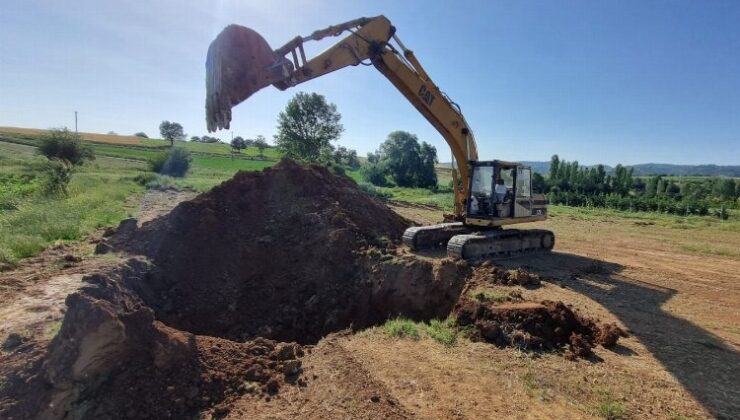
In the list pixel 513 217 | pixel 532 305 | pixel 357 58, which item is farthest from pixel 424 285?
pixel 357 58

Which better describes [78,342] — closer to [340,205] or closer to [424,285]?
[424,285]

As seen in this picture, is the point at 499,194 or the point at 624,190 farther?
the point at 624,190

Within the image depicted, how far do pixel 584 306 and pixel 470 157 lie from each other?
5.13m

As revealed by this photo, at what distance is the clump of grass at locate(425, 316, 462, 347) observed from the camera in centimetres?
542

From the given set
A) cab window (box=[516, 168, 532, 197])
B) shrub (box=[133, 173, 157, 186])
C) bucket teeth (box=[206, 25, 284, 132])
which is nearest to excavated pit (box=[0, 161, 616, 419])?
bucket teeth (box=[206, 25, 284, 132])

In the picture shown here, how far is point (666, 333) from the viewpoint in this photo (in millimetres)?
5902

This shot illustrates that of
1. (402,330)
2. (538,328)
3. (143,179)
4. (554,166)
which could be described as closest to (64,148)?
(143,179)

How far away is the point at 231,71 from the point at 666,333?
8.04m

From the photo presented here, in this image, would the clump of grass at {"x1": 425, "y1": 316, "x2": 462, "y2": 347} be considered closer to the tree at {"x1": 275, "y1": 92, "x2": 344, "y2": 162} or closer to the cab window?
the cab window

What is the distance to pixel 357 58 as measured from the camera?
918 cm

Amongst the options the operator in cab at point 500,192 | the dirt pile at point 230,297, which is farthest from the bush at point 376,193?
the operator in cab at point 500,192

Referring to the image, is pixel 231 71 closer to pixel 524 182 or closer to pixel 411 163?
pixel 524 182

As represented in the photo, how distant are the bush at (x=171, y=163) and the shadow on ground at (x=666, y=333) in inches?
1447

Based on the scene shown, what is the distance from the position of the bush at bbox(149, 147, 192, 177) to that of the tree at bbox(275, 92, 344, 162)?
9250mm
